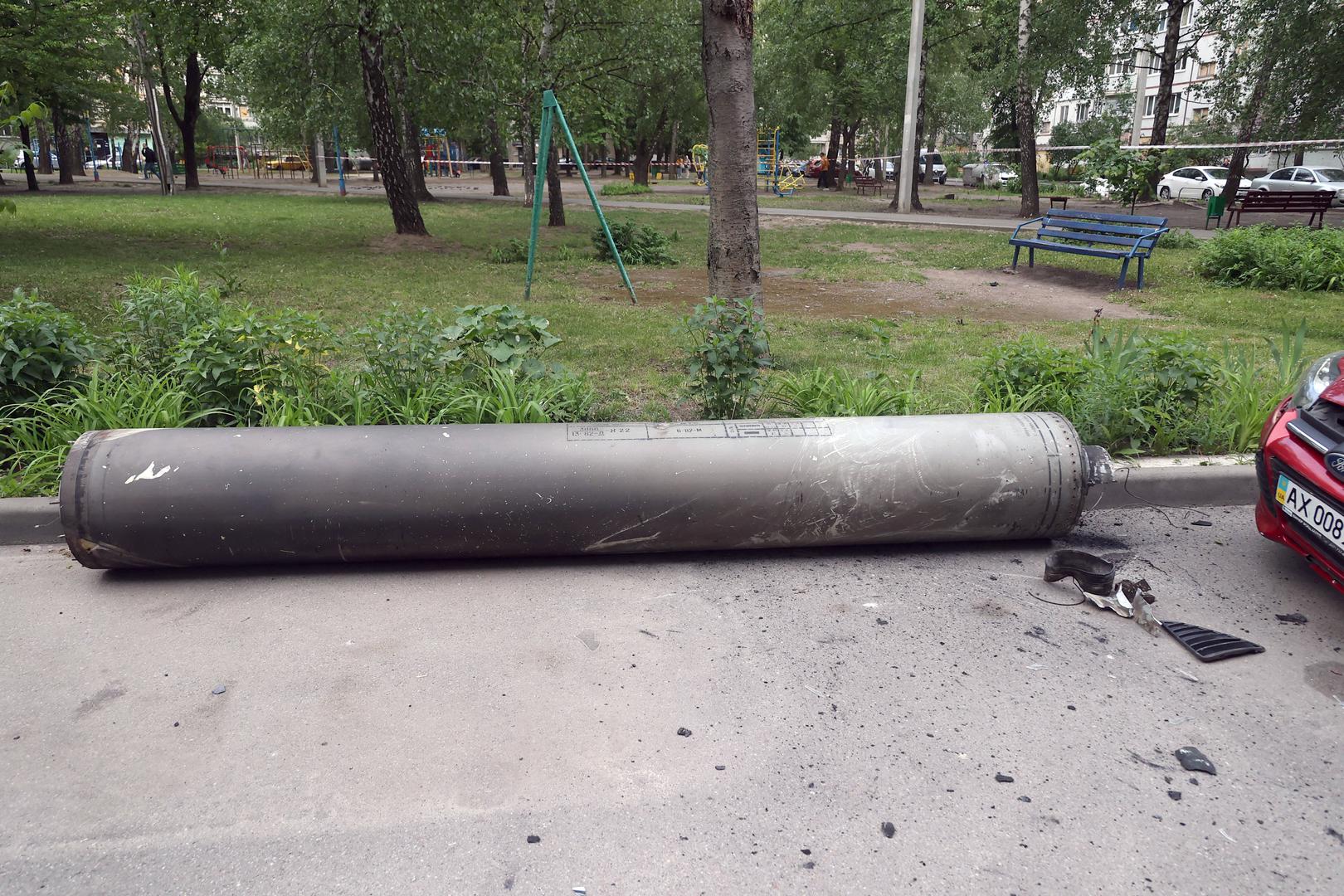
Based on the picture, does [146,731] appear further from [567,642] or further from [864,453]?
[864,453]

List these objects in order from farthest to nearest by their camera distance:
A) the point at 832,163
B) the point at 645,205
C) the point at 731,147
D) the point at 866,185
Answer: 1. the point at 866,185
2. the point at 832,163
3. the point at 645,205
4. the point at 731,147

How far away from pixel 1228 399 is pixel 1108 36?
21919 millimetres

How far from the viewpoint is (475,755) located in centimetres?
289

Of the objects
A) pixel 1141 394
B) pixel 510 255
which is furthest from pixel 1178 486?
pixel 510 255

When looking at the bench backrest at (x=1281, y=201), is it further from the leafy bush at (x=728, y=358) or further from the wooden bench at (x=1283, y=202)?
the leafy bush at (x=728, y=358)

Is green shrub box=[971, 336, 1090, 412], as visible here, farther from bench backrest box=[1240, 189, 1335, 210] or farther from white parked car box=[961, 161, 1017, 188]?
white parked car box=[961, 161, 1017, 188]

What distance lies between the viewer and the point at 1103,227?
12320 mm

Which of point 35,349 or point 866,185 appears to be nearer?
point 35,349

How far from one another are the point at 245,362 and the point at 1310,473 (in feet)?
16.4

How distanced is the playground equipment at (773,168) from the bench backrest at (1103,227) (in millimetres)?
20693

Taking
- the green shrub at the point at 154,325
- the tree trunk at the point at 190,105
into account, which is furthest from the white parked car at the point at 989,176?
the green shrub at the point at 154,325

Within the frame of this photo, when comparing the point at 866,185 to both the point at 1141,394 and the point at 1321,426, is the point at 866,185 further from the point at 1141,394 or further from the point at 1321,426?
the point at 1321,426

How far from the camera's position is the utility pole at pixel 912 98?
840 inches

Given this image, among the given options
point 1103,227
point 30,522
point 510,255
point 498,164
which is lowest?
point 30,522
